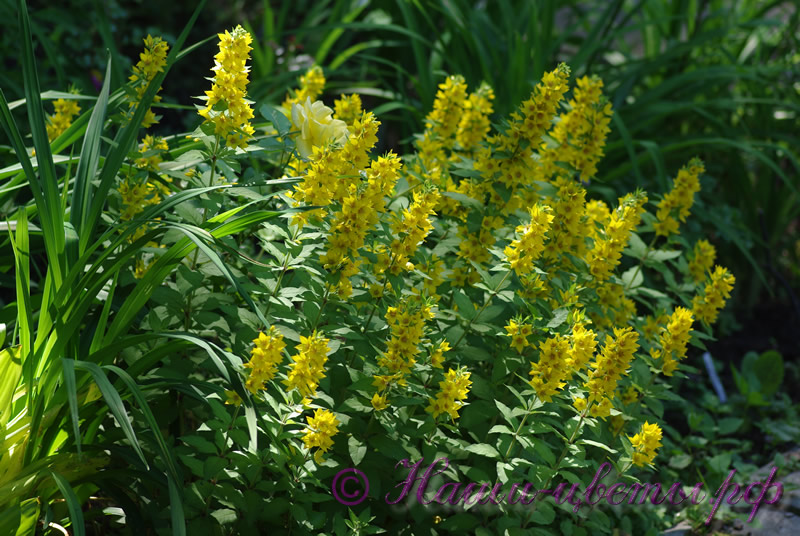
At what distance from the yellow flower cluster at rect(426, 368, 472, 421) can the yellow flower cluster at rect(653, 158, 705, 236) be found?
87cm

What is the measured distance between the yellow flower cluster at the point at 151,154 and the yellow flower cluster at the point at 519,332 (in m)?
0.88

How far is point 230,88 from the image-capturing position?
1.74 meters

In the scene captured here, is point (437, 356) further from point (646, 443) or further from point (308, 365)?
point (646, 443)

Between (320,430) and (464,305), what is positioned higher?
(464,305)

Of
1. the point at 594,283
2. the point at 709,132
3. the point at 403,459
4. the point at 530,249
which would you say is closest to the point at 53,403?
the point at 403,459

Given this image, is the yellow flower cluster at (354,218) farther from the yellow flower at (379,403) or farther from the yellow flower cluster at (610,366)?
the yellow flower cluster at (610,366)

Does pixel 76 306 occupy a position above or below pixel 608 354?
below

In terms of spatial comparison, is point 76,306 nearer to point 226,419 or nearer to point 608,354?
point 226,419

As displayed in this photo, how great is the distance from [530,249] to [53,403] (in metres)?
1.02

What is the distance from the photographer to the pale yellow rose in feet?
6.33

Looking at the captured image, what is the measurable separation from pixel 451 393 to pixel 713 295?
0.85 m

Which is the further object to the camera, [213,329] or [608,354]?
[213,329]

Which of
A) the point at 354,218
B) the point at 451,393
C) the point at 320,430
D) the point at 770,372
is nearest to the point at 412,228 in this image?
the point at 354,218

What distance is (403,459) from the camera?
72.1 inches
